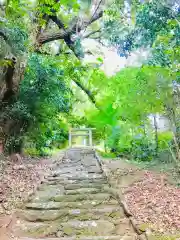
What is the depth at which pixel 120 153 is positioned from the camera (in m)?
11.6

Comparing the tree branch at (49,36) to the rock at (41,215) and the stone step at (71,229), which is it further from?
the stone step at (71,229)

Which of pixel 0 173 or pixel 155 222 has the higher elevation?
pixel 0 173

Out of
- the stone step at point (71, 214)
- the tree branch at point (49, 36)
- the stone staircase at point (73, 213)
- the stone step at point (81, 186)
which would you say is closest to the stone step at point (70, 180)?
the stone staircase at point (73, 213)

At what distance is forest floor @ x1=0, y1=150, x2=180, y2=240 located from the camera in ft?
13.8

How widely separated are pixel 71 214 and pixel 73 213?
0.04m

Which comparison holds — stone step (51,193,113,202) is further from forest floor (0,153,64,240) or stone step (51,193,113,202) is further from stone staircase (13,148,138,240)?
forest floor (0,153,64,240)

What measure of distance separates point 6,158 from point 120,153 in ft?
16.9

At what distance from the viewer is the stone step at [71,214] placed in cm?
468

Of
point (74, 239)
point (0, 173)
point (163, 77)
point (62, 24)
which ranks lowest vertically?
point (74, 239)

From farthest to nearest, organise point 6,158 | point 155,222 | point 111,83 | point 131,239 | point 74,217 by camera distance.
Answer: point 111,83, point 6,158, point 74,217, point 155,222, point 131,239

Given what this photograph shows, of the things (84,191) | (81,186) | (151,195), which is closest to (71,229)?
(84,191)

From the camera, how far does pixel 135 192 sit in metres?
5.72

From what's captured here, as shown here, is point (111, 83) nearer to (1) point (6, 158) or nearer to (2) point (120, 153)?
(2) point (120, 153)

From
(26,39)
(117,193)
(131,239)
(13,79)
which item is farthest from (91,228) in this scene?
(26,39)
